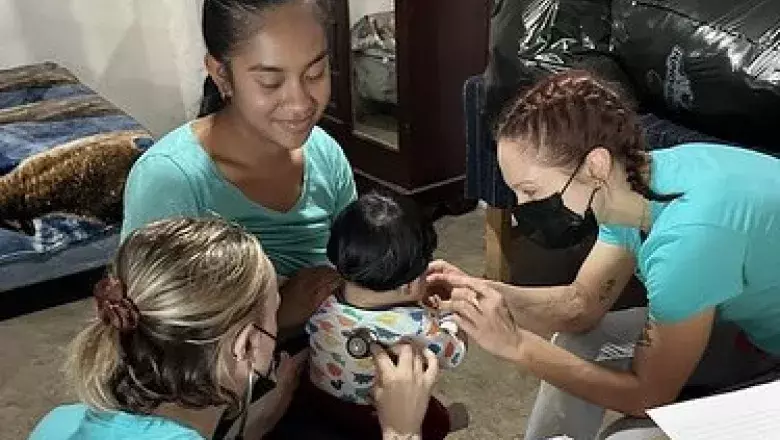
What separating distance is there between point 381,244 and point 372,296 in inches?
3.6

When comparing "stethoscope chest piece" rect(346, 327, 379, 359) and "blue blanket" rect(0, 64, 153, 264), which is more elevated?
"stethoscope chest piece" rect(346, 327, 379, 359)

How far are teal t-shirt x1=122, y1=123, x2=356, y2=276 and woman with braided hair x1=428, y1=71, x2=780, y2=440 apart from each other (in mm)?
→ 242

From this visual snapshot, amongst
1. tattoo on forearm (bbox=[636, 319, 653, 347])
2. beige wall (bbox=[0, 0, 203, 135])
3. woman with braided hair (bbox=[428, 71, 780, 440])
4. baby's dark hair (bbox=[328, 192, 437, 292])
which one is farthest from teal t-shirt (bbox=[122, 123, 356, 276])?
beige wall (bbox=[0, 0, 203, 135])

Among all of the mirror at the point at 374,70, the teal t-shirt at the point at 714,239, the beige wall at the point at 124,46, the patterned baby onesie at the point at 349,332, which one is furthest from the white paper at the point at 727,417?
the beige wall at the point at 124,46

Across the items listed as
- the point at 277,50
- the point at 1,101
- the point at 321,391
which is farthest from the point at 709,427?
the point at 1,101

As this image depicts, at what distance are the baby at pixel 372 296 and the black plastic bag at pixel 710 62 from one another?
30.9 inches

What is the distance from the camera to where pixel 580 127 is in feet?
4.61

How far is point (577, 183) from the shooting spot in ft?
4.65

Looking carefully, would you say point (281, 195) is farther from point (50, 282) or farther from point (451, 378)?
point (50, 282)

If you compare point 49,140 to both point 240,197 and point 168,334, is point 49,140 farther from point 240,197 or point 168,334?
point 168,334

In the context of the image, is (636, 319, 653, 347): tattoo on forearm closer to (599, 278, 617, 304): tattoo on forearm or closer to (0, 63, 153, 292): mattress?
(599, 278, 617, 304): tattoo on forearm

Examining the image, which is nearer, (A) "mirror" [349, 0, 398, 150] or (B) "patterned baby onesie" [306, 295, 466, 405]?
(B) "patterned baby onesie" [306, 295, 466, 405]

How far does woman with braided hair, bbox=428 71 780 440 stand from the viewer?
136 cm

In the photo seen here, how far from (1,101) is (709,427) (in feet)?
7.85
